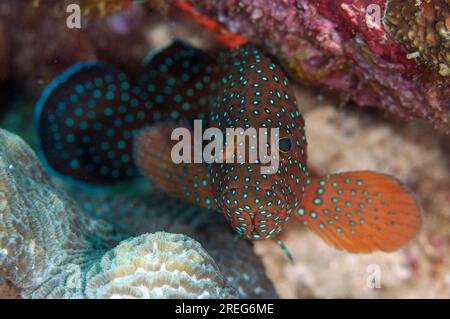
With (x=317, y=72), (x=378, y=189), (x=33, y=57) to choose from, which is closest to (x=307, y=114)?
(x=317, y=72)

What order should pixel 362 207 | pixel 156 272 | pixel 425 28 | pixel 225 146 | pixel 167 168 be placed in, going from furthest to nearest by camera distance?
pixel 167 168
pixel 362 207
pixel 225 146
pixel 425 28
pixel 156 272

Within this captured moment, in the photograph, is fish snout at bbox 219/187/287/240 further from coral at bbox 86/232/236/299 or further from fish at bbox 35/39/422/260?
coral at bbox 86/232/236/299

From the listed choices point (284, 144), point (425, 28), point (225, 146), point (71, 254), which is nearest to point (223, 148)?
point (225, 146)

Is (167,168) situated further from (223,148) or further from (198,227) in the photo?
(223,148)

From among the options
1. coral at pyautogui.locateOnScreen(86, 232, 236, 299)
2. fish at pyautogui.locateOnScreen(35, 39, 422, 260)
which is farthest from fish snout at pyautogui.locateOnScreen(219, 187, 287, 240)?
coral at pyautogui.locateOnScreen(86, 232, 236, 299)

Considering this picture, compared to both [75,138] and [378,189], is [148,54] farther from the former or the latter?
[378,189]

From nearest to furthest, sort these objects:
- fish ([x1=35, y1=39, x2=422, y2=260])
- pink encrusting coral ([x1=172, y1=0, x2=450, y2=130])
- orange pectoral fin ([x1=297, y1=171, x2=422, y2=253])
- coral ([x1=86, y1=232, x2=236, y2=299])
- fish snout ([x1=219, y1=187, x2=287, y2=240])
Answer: coral ([x1=86, y1=232, x2=236, y2=299]) → pink encrusting coral ([x1=172, y1=0, x2=450, y2=130]) → fish snout ([x1=219, y1=187, x2=287, y2=240]) → fish ([x1=35, y1=39, x2=422, y2=260]) → orange pectoral fin ([x1=297, y1=171, x2=422, y2=253])
